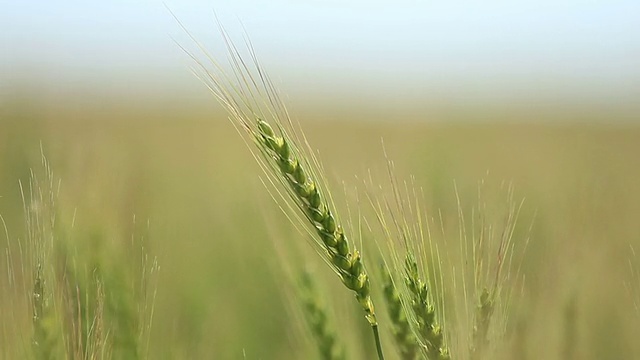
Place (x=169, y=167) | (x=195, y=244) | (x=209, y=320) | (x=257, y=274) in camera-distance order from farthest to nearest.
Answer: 1. (x=169, y=167)
2. (x=195, y=244)
3. (x=257, y=274)
4. (x=209, y=320)

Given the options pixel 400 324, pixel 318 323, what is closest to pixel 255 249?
pixel 318 323

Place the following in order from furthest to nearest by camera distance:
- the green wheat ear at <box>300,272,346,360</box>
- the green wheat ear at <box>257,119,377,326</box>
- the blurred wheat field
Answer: the blurred wheat field
the green wheat ear at <box>300,272,346,360</box>
the green wheat ear at <box>257,119,377,326</box>

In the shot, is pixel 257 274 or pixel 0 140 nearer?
pixel 257 274

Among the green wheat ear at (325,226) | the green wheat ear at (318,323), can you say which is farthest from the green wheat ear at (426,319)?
the green wheat ear at (318,323)

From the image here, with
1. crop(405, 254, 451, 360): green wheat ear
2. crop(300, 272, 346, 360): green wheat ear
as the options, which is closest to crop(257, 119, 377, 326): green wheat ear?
crop(405, 254, 451, 360): green wheat ear

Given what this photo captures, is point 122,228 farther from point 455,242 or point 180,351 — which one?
point 455,242

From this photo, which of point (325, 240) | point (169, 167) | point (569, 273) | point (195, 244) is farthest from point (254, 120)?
point (169, 167)

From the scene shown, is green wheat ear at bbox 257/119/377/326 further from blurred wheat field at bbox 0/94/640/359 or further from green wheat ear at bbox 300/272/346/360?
green wheat ear at bbox 300/272/346/360

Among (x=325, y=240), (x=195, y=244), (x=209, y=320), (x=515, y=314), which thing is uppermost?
(x=325, y=240)

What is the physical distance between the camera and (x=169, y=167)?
3756 mm

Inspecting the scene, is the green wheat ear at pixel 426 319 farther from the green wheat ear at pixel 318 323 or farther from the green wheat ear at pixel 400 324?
the green wheat ear at pixel 318 323

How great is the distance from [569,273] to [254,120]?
582mm

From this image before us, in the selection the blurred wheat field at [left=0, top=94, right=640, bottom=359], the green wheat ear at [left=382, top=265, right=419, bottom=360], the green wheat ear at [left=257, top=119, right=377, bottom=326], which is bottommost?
the blurred wheat field at [left=0, top=94, right=640, bottom=359]

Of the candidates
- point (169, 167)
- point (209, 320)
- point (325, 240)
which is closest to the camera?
point (325, 240)
